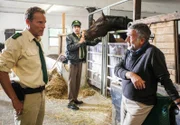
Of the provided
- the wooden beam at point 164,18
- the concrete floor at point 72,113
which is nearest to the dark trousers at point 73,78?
the concrete floor at point 72,113

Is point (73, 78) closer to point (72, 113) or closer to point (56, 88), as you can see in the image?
point (72, 113)

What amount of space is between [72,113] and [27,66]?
200cm

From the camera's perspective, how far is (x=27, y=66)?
133 cm

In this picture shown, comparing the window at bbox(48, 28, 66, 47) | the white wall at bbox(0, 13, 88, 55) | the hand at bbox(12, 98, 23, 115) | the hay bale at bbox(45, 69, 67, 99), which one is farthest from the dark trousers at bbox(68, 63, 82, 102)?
the window at bbox(48, 28, 66, 47)

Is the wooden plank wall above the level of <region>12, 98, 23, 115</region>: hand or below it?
above

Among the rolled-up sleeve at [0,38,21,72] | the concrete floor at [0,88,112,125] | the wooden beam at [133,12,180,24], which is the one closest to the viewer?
the rolled-up sleeve at [0,38,21,72]

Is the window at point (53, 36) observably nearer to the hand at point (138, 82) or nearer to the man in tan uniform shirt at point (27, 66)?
the man in tan uniform shirt at point (27, 66)

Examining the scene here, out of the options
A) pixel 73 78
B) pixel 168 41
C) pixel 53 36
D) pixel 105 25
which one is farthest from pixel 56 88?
pixel 53 36

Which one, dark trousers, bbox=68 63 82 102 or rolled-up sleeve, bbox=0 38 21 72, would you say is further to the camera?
dark trousers, bbox=68 63 82 102

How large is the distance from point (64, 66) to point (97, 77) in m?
0.82

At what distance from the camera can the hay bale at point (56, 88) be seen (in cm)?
411

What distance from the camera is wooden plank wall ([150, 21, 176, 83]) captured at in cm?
225

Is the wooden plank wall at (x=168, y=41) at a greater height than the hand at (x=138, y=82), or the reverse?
the wooden plank wall at (x=168, y=41)

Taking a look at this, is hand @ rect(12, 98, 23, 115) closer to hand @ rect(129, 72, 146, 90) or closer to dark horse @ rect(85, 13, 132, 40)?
hand @ rect(129, 72, 146, 90)
